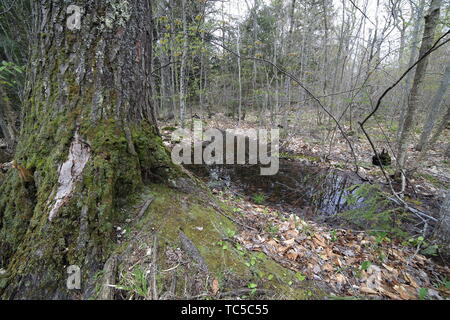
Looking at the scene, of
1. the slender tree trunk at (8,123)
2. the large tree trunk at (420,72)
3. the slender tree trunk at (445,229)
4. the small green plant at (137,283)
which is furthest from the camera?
the slender tree trunk at (8,123)

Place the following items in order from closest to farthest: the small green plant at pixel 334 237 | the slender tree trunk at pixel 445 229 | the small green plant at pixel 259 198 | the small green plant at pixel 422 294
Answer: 1. the small green plant at pixel 422 294
2. the slender tree trunk at pixel 445 229
3. the small green plant at pixel 334 237
4. the small green plant at pixel 259 198

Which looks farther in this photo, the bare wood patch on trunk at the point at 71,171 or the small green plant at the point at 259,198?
the small green plant at the point at 259,198

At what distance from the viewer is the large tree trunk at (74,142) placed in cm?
130

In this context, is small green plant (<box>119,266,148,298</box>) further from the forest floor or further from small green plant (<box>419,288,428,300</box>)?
small green plant (<box>419,288,428,300</box>)

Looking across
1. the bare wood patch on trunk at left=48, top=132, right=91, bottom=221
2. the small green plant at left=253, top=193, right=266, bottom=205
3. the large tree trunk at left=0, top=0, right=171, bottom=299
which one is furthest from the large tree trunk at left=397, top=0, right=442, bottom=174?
the bare wood patch on trunk at left=48, top=132, right=91, bottom=221

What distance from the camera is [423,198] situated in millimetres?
4348

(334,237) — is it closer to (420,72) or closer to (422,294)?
(422,294)

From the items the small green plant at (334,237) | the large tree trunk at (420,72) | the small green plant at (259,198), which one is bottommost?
the small green plant at (259,198)

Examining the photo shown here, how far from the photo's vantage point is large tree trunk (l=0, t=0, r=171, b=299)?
1.30 meters

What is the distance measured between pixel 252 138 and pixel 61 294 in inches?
390

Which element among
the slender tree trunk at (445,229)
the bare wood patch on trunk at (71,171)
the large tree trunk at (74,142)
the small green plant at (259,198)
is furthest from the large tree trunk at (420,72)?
the bare wood patch on trunk at (71,171)

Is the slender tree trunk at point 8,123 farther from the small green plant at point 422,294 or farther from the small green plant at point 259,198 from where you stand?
the small green plant at point 422,294
